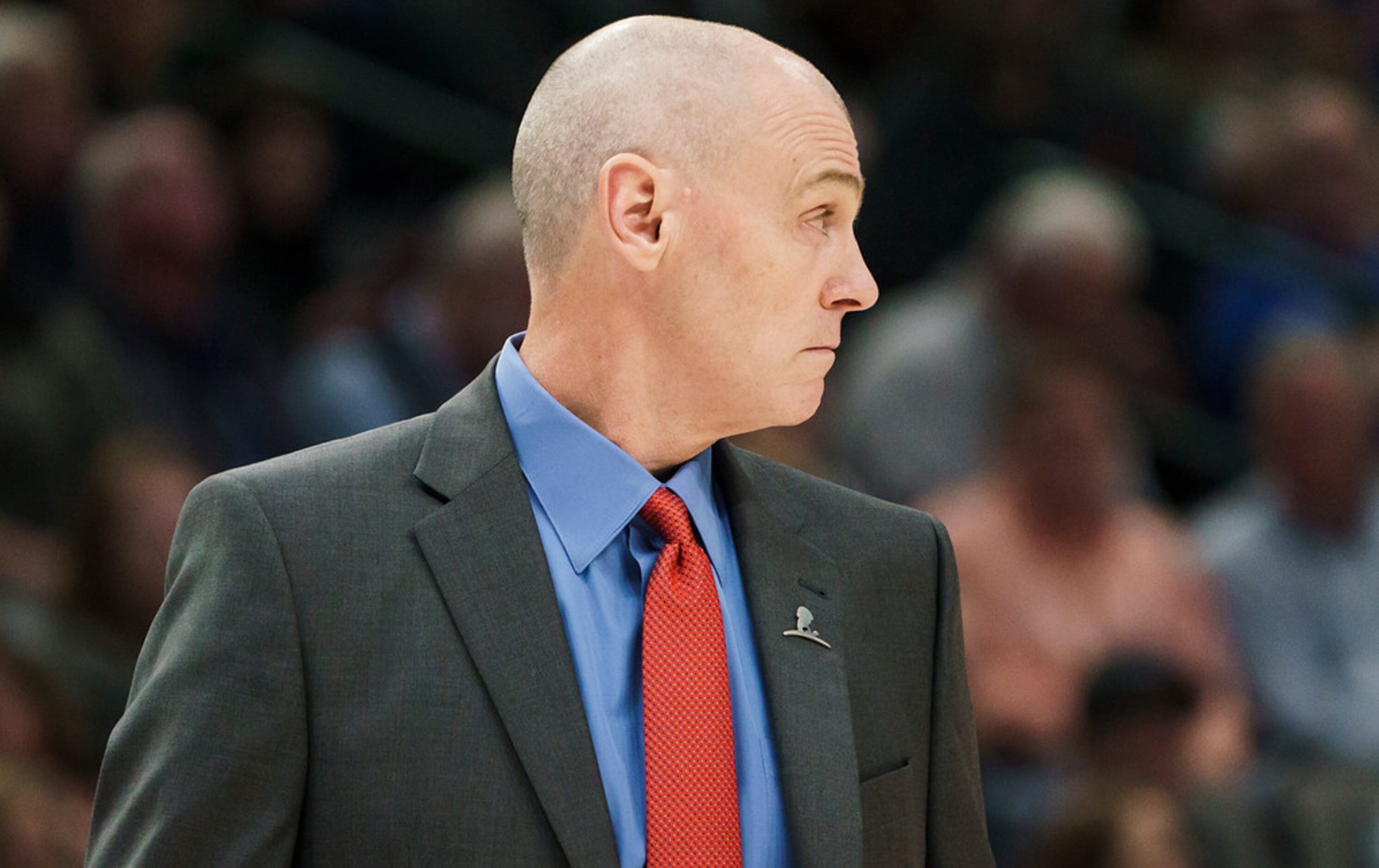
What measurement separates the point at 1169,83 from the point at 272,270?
3.63m

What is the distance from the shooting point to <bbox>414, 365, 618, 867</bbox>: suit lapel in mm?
1624

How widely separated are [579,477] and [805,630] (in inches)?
9.9

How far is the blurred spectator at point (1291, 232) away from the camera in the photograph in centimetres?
595

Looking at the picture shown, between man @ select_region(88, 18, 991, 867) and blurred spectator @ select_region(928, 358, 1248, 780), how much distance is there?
2.57 m

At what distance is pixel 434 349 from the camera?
473 cm

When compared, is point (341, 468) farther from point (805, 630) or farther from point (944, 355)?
point (944, 355)

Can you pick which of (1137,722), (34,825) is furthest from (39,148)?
(1137,722)

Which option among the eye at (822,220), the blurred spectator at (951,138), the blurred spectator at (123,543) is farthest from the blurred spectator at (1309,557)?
the eye at (822,220)

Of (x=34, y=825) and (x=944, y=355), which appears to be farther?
(x=944, y=355)

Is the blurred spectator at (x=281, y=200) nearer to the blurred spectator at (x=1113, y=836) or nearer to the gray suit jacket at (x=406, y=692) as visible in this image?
the blurred spectator at (x=1113, y=836)

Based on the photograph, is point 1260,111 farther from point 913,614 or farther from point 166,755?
point 166,755

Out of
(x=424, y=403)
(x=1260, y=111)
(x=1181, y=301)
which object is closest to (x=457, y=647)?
(x=424, y=403)

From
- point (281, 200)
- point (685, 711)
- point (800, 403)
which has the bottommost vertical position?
point (685, 711)

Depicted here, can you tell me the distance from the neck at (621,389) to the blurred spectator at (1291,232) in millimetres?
4162
